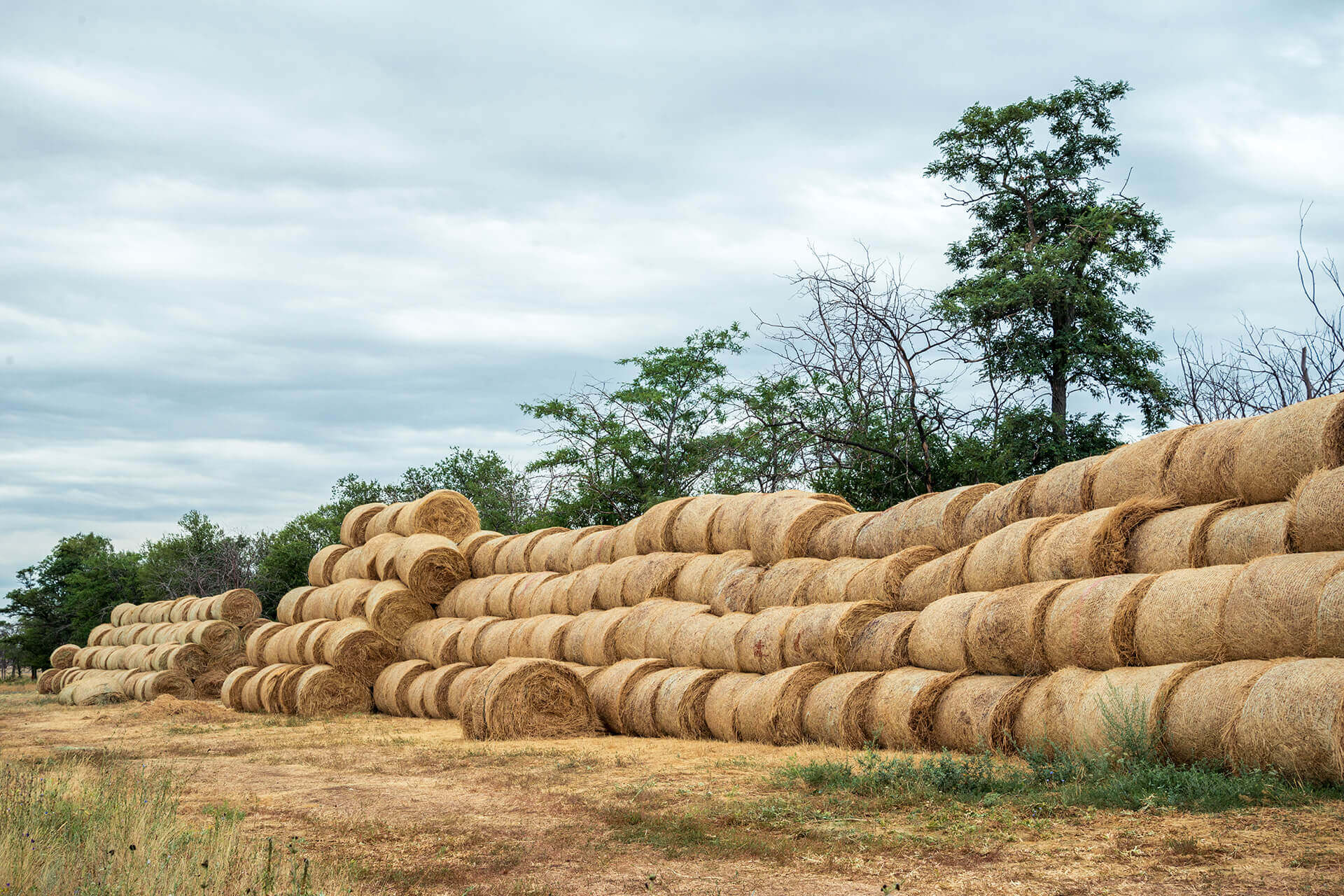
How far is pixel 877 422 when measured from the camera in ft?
67.4

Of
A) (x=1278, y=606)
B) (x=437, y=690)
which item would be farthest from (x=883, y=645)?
(x=437, y=690)

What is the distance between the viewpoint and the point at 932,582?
10.7m

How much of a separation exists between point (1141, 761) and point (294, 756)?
8.54 metres

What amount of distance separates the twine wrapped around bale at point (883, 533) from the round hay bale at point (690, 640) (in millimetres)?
1959

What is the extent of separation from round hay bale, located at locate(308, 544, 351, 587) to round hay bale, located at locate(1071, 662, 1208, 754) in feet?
52.5

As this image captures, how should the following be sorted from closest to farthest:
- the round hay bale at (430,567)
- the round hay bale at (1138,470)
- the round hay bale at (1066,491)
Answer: the round hay bale at (1138,470) < the round hay bale at (1066,491) < the round hay bale at (430,567)

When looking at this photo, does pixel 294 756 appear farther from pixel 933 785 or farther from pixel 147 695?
pixel 147 695

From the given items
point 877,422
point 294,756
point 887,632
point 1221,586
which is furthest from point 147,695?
point 1221,586

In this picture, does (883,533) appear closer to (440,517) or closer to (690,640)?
(690,640)

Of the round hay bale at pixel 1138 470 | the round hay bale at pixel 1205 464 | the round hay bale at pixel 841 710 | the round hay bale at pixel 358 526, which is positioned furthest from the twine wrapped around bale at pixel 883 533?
the round hay bale at pixel 358 526

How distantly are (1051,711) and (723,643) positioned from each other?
4539mm

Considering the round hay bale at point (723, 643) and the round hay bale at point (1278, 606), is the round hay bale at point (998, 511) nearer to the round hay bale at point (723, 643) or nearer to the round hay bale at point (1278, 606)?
the round hay bale at point (723, 643)

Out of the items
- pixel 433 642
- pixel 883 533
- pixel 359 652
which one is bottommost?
pixel 359 652

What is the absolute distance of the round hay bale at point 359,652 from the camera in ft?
56.2
